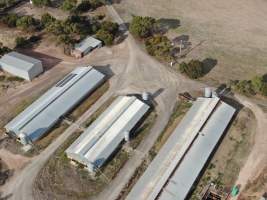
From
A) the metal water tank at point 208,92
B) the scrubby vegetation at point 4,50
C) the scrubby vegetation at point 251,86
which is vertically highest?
the scrubby vegetation at point 251,86

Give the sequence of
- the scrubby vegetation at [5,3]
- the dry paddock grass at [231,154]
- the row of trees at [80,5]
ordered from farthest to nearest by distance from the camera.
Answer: the scrubby vegetation at [5,3] → the row of trees at [80,5] → the dry paddock grass at [231,154]

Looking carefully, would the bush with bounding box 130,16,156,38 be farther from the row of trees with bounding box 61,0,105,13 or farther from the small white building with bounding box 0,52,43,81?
the small white building with bounding box 0,52,43,81

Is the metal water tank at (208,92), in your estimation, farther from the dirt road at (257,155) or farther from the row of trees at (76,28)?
the row of trees at (76,28)

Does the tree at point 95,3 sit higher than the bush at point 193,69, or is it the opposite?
the tree at point 95,3

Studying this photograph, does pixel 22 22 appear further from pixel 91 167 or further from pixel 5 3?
pixel 91 167

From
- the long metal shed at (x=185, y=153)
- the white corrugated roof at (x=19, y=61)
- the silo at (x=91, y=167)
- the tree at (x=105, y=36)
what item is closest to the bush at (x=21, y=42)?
the white corrugated roof at (x=19, y=61)

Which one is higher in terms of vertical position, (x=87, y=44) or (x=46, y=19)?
(x=46, y=19)

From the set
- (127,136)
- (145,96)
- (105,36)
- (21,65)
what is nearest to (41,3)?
(105,36)
